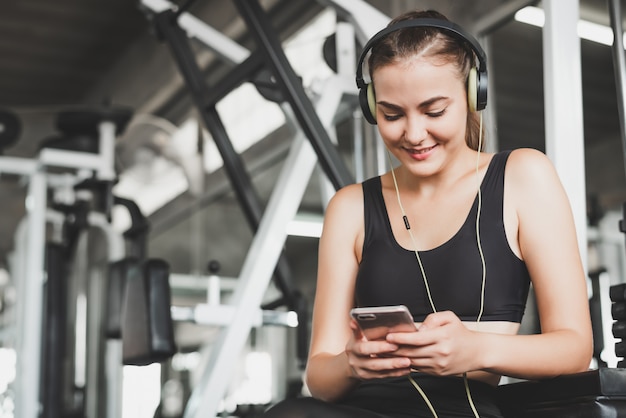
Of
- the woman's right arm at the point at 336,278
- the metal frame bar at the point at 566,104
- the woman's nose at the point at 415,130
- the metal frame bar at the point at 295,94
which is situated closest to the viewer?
the woman's nose at the point at 415,130

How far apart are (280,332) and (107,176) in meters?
1.26

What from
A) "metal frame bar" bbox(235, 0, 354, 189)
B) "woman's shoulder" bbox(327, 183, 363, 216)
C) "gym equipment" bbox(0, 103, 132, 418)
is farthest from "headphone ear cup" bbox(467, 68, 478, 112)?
"gym equipment" bbox(0, 103, 132, 418)

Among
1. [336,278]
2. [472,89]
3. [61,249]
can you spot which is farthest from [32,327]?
[472,89]

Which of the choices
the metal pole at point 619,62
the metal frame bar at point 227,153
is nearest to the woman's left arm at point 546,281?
the metal pole at point 619,62

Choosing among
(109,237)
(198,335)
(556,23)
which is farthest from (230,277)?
(556,23)

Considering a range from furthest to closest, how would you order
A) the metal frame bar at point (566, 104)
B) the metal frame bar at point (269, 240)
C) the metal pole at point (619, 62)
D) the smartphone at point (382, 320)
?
the metal frame bar at point (269, 240), the metal pole at point (619, 62), the metal frame bar at point (566, 104), the smartphone at point (382, 320)

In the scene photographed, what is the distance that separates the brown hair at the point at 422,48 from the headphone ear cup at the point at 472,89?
2cm

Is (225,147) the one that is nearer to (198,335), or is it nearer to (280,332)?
(280,332)

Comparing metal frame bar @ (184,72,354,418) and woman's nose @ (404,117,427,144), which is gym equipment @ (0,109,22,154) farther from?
woman's nose @ (404,117,427,144)

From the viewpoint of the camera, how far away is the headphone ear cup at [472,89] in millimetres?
1116

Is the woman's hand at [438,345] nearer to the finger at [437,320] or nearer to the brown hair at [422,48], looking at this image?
the finger at [437,320]

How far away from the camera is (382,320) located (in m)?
0.91

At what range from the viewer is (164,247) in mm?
5691

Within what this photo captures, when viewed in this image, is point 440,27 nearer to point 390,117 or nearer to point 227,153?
point 390,117
